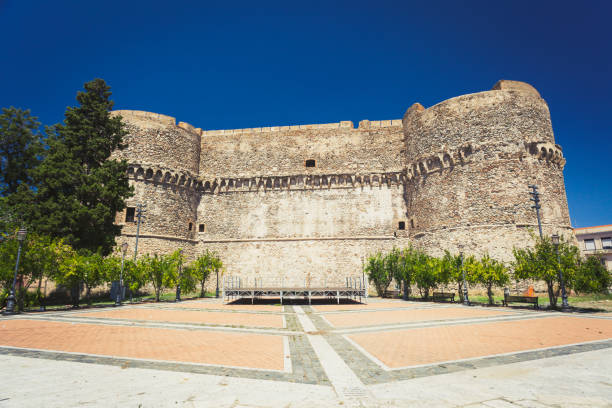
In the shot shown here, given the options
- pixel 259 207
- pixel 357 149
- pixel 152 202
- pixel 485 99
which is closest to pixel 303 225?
pixel 259 207

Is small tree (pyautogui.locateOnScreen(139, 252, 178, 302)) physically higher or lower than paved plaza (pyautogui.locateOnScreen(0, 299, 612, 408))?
higher

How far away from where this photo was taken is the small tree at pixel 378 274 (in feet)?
73.3

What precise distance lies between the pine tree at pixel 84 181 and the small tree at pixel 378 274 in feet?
57.8

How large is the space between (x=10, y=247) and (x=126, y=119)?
48.4ft

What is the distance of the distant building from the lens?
39.8m

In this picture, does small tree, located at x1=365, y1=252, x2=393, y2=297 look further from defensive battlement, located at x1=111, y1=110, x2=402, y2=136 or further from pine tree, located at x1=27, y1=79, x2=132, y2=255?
pine tree, located at x1=27, y1=79, x2=132, y2=255

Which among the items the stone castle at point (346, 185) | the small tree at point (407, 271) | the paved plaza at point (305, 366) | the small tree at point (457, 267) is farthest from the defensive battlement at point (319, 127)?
the paved plaza at point (305, 366)

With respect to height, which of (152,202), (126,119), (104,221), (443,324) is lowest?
(443,324)

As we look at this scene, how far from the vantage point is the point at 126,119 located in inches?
973

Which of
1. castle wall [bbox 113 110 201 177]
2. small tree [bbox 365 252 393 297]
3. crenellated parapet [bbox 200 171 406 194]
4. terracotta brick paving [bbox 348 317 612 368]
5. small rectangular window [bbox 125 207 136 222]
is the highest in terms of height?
castle wall [bbox 113 110 201 177]

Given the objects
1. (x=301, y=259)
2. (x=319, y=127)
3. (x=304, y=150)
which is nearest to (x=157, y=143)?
(x=304, y=150)

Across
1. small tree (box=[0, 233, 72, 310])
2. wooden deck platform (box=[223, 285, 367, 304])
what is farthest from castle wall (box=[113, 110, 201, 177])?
wooden deck platform (box=[223, 285, 367, 304])

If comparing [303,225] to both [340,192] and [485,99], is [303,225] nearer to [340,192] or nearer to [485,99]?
[340,192]

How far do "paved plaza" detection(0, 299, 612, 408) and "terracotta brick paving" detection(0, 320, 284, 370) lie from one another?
0.07ft
